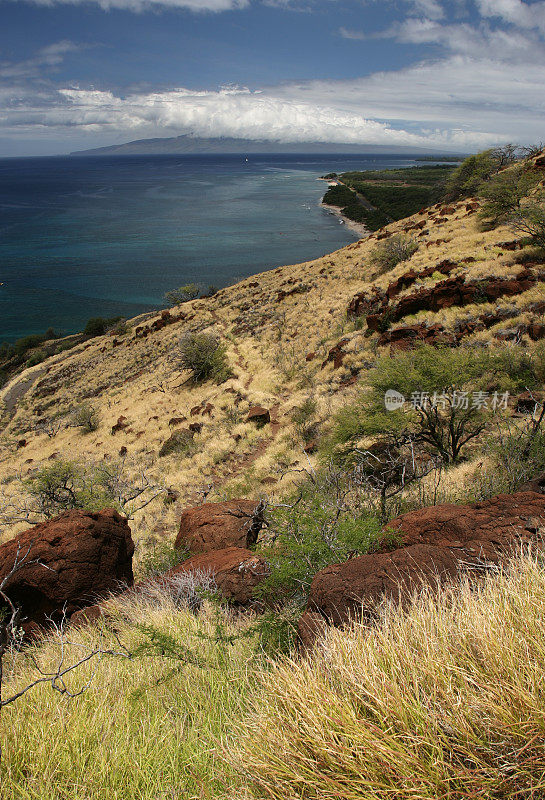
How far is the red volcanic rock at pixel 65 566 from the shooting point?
4672 millimetres

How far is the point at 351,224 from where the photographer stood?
90.6 m

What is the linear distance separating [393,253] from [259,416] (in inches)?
676

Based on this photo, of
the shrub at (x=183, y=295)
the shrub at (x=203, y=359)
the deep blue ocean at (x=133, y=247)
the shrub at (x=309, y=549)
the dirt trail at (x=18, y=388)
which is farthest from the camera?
the deep blue ocean at (x=133, y=247)

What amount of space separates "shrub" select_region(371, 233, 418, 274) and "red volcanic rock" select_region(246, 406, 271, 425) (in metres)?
15.6

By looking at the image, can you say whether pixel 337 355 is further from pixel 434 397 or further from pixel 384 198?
pixel 384 198

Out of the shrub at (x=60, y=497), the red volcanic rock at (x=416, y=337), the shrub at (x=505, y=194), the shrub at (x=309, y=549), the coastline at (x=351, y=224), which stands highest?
the coastline at (x=351, y=224)

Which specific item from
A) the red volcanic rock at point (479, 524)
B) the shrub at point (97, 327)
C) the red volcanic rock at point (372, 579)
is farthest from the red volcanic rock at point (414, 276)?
the shrub at point (97, 327)

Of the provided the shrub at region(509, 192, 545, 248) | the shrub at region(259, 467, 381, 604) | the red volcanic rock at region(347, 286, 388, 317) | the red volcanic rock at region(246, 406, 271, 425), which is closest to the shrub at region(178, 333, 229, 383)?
the red volcanic rock at region(246, 406, 271, 425)

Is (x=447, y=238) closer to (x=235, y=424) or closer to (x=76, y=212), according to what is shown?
(x=235, y=424)

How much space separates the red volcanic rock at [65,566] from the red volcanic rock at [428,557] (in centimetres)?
345

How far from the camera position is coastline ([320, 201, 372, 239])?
81.1 meters

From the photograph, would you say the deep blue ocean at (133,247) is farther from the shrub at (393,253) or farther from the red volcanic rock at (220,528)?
the red volcanic rock at (220,528)

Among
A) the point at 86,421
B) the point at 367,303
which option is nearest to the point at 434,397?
the point at 367,303

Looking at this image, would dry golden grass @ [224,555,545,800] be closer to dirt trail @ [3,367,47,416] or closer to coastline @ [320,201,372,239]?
dirt trail @ [3,367,47,416]
